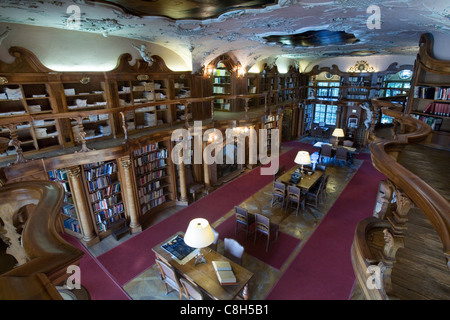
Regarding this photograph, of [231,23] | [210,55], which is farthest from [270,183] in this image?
[231,23]

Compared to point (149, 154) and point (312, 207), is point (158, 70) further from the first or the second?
point (312, 207)

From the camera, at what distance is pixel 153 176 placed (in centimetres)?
781

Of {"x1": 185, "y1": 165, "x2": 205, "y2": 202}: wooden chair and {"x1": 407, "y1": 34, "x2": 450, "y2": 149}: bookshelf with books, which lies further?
{"x1": 185, "y1": 165, "x2": 205, "y2": 202}: wooden chair

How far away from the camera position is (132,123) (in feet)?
24.7

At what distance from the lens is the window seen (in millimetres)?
16312

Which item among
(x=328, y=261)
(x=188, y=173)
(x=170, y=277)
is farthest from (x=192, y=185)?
(x=328, y=261)

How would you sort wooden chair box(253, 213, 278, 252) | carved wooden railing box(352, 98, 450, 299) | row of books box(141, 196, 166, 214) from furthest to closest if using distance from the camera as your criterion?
1. row of books box(141, 196, 166, 214)
2. wooden chair box(253, 213, 278, 252)
3. carved wooden railing box(352, 98, 450, 299)

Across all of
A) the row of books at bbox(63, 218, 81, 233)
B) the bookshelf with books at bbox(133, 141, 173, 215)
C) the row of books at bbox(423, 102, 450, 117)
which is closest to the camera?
the row of books at bbox(423, 102, 450, 117)

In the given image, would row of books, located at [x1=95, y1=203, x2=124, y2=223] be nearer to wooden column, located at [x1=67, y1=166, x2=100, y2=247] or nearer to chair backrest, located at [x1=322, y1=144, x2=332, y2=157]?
wooden column, located at [x1=67, y1=166, x2=100, y2=247]

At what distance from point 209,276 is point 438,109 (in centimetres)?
642

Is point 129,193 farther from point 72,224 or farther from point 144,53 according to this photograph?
point 144,53

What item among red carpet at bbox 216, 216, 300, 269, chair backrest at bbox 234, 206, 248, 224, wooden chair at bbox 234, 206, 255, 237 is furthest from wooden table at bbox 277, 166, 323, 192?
chair backrest at bbox 234, 206, 248, 224

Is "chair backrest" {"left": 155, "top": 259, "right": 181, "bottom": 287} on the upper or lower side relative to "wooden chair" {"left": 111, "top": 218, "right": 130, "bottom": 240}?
upper

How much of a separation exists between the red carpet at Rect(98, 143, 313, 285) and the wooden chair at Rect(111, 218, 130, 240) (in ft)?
1.08
